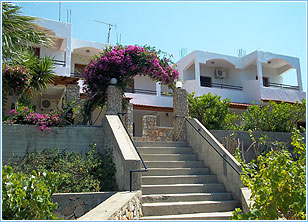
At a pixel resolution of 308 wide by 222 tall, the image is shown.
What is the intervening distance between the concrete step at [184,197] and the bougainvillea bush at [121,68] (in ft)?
16.3

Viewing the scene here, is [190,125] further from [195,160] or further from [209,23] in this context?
[209,23]

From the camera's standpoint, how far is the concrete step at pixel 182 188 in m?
7.23

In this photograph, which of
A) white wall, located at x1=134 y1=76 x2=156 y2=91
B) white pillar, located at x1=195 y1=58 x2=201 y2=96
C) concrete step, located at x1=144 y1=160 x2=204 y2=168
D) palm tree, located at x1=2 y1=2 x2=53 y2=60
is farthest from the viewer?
white wall, located at x1=134 y1=76 x2=156 y2=91

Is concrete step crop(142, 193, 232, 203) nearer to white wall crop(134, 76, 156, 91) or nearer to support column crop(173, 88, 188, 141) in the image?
support column crop(173, 88, 188, 141)

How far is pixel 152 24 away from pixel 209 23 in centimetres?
150

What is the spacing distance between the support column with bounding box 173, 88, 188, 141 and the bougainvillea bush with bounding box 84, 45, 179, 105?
0.67 m

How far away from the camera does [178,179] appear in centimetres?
783

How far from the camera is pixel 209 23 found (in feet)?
25.3

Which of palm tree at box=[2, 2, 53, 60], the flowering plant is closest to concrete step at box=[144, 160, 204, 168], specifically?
palm tree at box=[2, 2, 53, 60]

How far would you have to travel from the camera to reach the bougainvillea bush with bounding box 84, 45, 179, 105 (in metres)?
10.7

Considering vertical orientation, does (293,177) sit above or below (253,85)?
below

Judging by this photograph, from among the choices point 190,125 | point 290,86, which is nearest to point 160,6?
point 190,125

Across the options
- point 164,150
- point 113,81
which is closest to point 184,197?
point 164,150

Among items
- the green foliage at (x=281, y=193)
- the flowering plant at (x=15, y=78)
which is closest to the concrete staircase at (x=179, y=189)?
the green foliage at (x=281, y=193)
